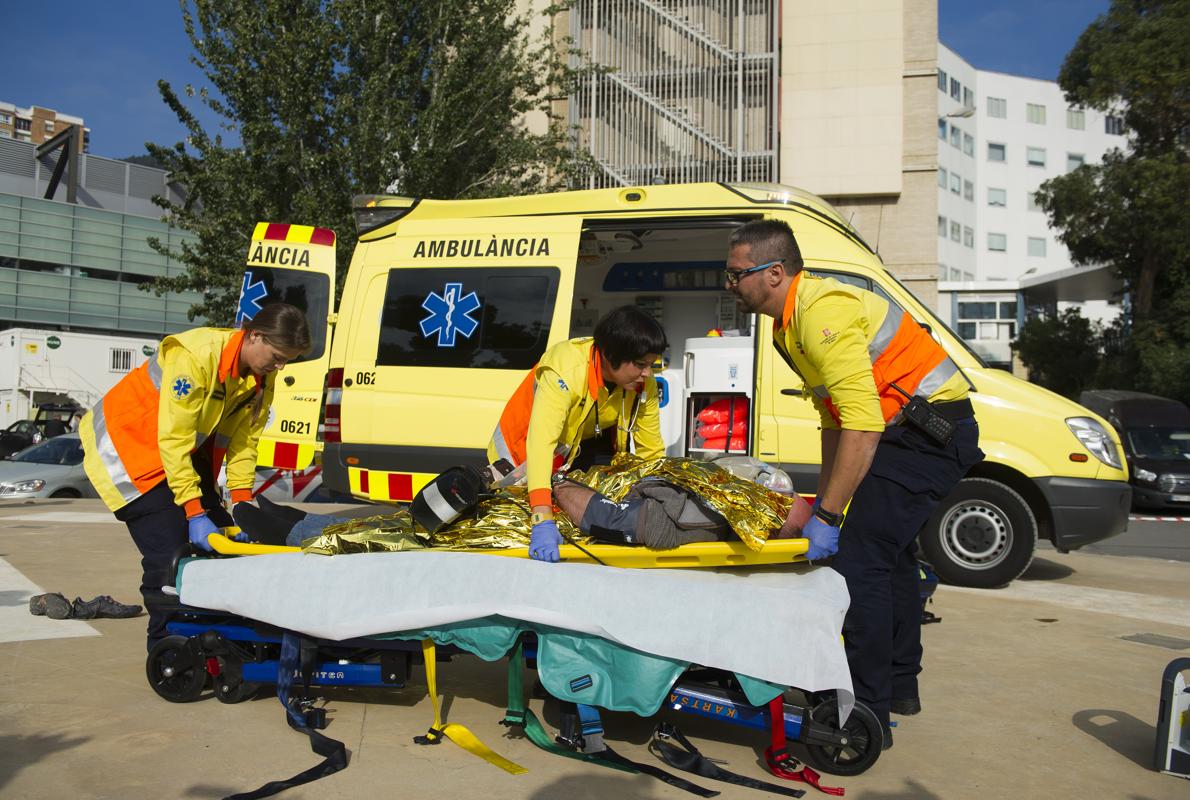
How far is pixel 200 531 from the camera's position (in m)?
3.69

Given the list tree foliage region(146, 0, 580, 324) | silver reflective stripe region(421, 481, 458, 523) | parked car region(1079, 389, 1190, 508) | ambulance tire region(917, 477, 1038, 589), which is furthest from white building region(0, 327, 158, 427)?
silver reflective stripe region(421, 481, 458, 523)

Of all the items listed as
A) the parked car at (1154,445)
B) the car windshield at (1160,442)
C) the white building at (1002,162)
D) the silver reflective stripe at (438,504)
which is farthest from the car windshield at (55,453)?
the white building at (1002,162)

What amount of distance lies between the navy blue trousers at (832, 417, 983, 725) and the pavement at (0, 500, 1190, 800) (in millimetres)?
338

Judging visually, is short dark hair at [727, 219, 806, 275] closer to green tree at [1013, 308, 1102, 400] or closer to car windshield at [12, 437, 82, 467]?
car windshield at [12, 437, 82, 467]

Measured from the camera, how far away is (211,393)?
3803 mm

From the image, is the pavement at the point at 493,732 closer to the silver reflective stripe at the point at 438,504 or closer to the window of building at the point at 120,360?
the silver reflective stripe at the point at 438,504

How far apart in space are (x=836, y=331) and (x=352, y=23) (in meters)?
14.1

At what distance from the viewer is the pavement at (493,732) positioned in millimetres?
2934

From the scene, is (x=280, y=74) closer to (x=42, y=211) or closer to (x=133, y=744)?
(x=133, y=744)

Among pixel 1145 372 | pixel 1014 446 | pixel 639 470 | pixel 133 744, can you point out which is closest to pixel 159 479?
pixel 133 744

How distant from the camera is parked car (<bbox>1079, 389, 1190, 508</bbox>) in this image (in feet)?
49.5

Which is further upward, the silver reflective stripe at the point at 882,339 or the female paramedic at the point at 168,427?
the silver reflective stripe at the point at 882,339

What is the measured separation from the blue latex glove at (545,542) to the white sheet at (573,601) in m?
0.03

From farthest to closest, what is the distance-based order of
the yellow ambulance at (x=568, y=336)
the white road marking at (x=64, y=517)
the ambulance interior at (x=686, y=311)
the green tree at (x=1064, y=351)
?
the green tree at (x=1064, y=351), the white road marking at (x=64, y=517), the ambulance interior at (x=686, y=311), the yellow ambulance at (x=568, y=336)
